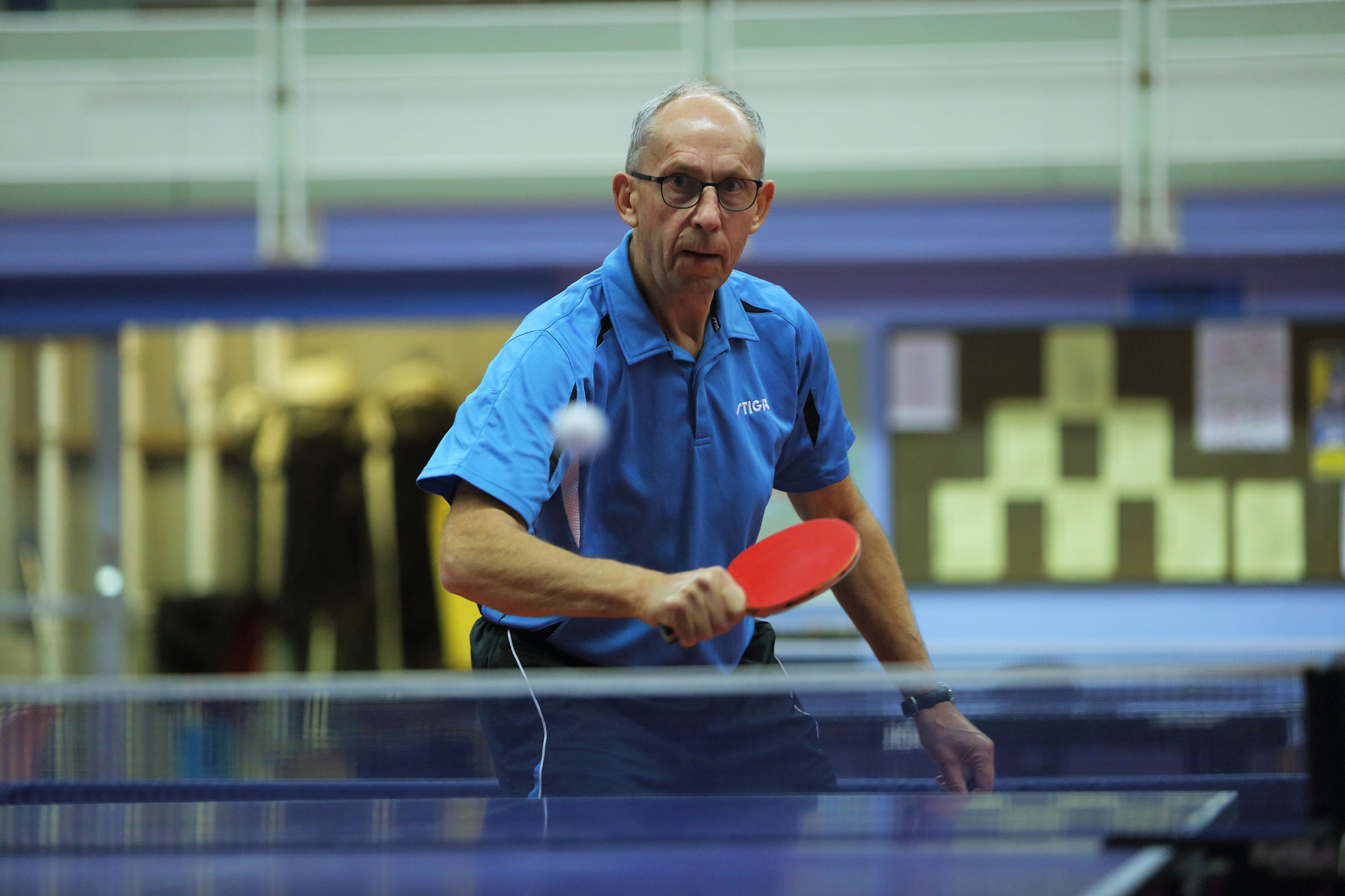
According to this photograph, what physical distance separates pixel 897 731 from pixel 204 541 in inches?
264

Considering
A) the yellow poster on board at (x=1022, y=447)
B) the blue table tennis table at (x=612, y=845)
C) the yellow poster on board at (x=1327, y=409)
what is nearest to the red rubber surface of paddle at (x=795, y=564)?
the blue table tennis table at (x=612, y=845)

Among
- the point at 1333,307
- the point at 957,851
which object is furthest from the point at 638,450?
the point at 1333,307

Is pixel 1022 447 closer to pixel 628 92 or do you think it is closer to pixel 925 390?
pixel 925 390

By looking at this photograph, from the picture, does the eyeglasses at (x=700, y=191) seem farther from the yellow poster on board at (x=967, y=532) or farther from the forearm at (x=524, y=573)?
the yellow poster on board at (x=967, y=532)

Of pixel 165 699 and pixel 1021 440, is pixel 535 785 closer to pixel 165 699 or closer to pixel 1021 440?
pixel 165 699

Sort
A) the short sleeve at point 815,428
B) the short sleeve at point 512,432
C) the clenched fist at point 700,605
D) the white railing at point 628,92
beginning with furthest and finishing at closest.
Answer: the white railing at point 628,92, the short sleeve at point 815,428, the short sleeve at point 512,432, the clenched fist at point 700,605

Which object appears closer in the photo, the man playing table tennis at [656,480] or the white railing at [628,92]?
the man playing table tennis at [656,480]

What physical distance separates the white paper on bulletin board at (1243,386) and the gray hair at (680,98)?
4493 millimetres

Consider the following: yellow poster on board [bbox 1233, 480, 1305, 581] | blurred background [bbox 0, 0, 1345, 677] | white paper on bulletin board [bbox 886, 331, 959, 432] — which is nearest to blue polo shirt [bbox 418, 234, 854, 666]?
blurred background [bbox 0, 0, 1345, 677]

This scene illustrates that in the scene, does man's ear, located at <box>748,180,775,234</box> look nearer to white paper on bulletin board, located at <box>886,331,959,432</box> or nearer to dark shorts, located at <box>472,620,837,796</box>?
dark shorts, located at <box>472,620,837,796</box>

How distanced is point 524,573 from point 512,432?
218mm

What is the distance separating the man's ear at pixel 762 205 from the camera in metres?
1.91

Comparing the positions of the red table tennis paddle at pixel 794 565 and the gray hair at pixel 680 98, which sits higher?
the gray hair at pixel 680 98

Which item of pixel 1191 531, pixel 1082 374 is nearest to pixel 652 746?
pixel 1082 374
